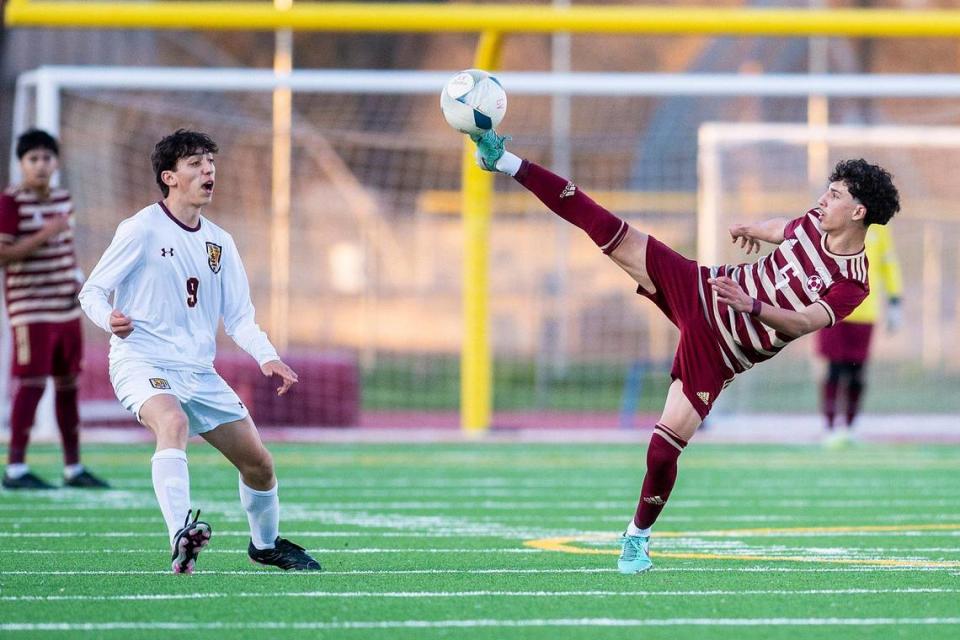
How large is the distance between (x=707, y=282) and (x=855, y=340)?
7341 mm

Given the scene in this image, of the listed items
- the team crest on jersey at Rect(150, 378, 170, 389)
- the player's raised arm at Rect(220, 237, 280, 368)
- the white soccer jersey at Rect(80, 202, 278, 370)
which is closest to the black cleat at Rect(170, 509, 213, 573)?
the team crest on jersey at Rect(150, 378, 170, 389)

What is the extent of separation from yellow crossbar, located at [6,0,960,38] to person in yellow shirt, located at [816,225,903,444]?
171 cm

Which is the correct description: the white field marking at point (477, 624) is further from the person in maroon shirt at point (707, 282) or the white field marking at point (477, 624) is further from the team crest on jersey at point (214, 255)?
the team crest on jersey at point (214, 255)

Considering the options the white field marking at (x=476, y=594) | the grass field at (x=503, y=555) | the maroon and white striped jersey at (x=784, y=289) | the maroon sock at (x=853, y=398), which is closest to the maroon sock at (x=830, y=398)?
the maroon sock at (x=853, y=398)

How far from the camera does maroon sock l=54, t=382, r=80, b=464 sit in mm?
9953

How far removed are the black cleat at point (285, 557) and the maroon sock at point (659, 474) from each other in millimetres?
1291

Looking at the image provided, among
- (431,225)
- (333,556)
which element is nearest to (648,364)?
(431,225)

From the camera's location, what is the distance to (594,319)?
71.4 feet

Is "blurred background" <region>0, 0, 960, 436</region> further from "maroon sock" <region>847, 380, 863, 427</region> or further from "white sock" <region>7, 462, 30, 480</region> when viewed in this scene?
"white sock" <region>7, 462, 30, 480</region>

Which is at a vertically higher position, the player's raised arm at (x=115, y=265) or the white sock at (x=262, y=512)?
the player's raised arm at (x=115, y=265)

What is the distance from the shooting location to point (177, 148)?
646 centimetres

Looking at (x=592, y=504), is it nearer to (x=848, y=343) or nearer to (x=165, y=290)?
(x=165, y=290)

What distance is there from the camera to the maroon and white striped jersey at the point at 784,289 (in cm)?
637

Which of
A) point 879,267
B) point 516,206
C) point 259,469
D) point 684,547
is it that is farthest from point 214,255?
point 516,206
